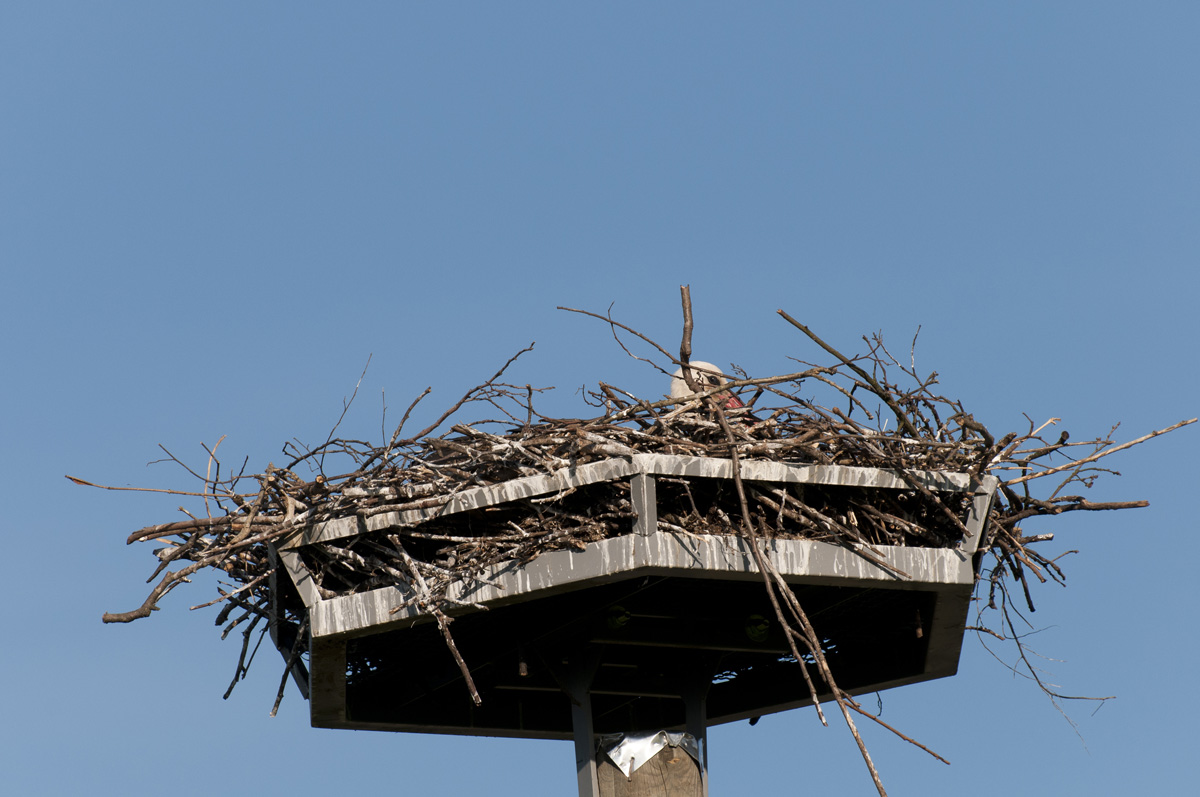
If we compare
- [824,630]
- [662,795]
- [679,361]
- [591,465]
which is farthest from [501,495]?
[824,630]

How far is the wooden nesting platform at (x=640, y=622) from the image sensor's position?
9180mm

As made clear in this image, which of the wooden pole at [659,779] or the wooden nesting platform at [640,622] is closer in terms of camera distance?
the wooden nesting platform at [640,622]

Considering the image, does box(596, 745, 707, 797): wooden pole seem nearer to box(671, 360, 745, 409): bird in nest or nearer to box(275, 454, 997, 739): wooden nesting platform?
box(275, 454, 997, 739): wooden nesting platform

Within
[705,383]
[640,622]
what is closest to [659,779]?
[640,622]

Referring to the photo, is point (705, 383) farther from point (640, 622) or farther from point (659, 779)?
point (659, 779)

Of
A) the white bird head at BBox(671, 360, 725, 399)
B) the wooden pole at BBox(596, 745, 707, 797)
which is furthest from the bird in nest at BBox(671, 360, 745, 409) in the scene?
the wooden pole at BBox(596, 745, 707, 797)

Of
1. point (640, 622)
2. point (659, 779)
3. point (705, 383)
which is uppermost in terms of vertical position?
point (705, 383)

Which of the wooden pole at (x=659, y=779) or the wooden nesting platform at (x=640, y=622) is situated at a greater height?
the wooden nesting platform at (x=640, y=622)

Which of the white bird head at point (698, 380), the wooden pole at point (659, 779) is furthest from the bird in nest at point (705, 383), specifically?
the wooden pole at point (659, 779)

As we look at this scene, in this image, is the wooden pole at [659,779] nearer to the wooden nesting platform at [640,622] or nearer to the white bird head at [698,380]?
the wooden nesting platform at [640,622]

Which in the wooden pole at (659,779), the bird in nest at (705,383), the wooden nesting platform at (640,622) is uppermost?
the bird in nest at (705,383)

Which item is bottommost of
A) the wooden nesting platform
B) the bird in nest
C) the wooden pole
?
the wooden pole

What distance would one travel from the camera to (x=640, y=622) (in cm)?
1053

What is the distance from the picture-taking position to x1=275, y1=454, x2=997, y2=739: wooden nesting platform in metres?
9.18
